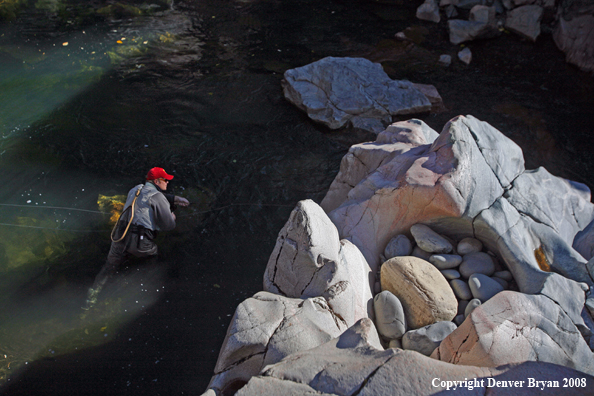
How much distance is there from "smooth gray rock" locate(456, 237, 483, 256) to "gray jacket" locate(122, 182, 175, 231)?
132 inches

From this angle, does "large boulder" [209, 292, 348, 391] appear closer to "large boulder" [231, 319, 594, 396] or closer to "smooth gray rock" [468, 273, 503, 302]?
"large boulder" [231, 319, 594, 396]

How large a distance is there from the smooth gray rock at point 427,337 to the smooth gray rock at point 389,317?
105mm

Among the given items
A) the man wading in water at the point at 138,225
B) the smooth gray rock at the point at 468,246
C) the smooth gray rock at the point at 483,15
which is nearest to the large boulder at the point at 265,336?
the smooth gray rock at the point at 468,246

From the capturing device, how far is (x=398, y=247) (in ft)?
13.9

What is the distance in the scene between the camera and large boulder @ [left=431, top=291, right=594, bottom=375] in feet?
10.0

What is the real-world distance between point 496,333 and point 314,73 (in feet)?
21.8

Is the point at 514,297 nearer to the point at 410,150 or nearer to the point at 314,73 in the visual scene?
the point at 410,150

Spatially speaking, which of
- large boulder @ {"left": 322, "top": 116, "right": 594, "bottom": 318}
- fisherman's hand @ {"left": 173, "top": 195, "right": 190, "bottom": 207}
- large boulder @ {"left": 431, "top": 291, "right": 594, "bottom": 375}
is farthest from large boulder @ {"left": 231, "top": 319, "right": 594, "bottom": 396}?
fisherman's hand @ {"left": 173, "top": 195, "right": 190, "bottom": 207}

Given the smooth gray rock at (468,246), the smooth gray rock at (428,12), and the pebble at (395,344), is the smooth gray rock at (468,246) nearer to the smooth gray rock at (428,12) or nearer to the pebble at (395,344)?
the pebble at (395,344)

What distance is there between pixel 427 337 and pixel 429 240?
1.03 meters

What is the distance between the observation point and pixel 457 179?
158 inches

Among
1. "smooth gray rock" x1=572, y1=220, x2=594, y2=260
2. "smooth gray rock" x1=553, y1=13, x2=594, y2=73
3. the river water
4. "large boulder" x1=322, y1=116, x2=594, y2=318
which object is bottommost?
the river water

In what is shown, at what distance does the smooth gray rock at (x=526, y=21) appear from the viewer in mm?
10875

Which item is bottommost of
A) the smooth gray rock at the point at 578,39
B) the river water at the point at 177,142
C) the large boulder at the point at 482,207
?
the river water at the point at 177,142
